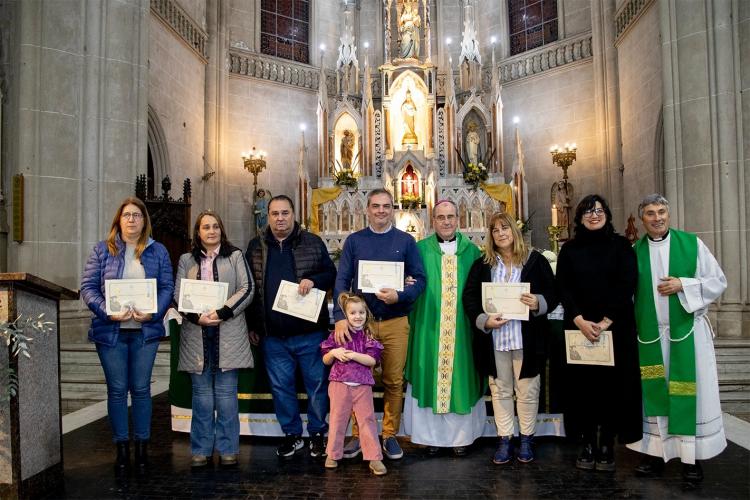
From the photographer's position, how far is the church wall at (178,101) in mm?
10953

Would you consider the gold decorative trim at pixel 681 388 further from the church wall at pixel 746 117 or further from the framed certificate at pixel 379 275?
the church wall at pixel 746 117

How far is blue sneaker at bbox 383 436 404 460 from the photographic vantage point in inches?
161

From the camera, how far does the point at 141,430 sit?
12.9 ft

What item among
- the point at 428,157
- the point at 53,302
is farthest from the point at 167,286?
the point at 428,157

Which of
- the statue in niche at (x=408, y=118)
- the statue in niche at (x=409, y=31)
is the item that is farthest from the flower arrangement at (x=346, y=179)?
the statue in niche at (x=409, y=31)

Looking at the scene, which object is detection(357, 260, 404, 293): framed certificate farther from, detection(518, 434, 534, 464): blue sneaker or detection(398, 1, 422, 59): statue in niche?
detection(398, 1, 422, 59): statue in niche

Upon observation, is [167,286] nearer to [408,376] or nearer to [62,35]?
[408,376]

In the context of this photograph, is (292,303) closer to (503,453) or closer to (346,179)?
(503,453)

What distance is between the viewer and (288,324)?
4074 mm

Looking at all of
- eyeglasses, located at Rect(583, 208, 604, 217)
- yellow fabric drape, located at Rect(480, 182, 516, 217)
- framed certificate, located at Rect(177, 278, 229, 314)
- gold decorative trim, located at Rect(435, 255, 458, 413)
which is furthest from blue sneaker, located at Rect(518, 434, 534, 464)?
yellow fabric drape, located at Rect(480, 182, 516, 217)

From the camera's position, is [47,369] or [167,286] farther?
[167,286]

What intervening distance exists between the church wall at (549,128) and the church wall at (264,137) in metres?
5.15

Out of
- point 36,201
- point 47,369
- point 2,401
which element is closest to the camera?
point 2,401

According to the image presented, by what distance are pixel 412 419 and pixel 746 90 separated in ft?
22.2
